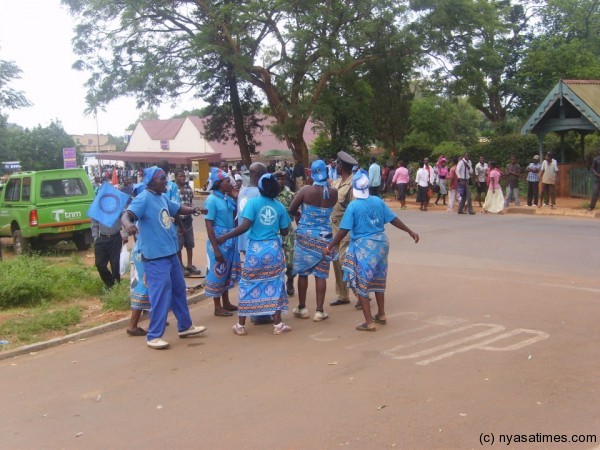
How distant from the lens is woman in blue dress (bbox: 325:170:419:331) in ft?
22.3

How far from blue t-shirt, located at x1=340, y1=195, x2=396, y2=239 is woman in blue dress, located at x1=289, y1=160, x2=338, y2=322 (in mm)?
565

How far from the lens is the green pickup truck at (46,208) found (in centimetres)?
1380

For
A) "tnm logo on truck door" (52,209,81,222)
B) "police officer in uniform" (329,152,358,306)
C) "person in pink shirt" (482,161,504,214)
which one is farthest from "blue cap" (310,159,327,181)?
"person in pink shirt" (482,161,504,214)

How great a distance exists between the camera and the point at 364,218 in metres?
6.82

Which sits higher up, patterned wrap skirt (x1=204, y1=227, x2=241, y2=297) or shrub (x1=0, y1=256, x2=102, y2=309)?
patterned wrap skirt (x1=204, y1=227, x2=241, y2=297)

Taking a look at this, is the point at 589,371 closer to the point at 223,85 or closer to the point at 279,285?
the point at 279,285

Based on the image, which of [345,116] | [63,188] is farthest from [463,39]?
[63,188]

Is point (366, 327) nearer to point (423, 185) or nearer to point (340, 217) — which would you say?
point (340, 217)

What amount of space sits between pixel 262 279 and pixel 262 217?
639mm

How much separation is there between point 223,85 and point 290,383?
102 ft

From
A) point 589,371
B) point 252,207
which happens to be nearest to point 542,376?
point 589,371

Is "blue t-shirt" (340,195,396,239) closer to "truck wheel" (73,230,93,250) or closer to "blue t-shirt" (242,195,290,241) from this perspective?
"blue t-shirt" (242,195,290,241)

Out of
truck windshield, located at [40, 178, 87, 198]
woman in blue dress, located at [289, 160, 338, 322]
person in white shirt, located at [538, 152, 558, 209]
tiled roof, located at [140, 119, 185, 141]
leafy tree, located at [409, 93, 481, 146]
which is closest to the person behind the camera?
woman in blue dress, located at [289, 160, 338, 322]

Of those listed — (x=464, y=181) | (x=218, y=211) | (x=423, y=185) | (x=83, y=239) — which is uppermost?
(x=464, y=181)
